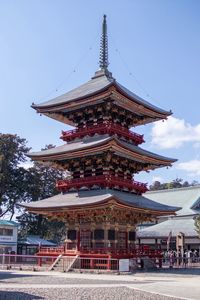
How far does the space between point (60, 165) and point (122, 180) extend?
23.8 feet

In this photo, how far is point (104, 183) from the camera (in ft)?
126

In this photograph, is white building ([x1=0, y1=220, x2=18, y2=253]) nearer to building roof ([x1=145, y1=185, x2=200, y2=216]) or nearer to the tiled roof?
the tiled roof

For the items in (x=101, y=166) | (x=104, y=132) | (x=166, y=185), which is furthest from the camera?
(x=166, y=185)

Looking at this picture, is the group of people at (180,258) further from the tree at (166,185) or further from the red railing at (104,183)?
the tree at (166,185)

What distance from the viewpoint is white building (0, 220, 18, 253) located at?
51.8 m

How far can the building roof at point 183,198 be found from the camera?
60612mm

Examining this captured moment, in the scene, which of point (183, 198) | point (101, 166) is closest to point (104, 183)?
point (101, 166)

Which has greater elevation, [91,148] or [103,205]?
[91,148]

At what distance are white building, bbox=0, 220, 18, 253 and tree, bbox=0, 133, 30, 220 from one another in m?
15.3

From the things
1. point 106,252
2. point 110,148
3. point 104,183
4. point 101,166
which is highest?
point 110,148

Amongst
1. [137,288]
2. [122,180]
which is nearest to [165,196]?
[122,180]

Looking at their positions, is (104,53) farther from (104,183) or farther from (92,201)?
(92,201)

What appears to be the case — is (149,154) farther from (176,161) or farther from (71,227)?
(71,227)

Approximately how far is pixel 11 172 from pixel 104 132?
1335 inches
